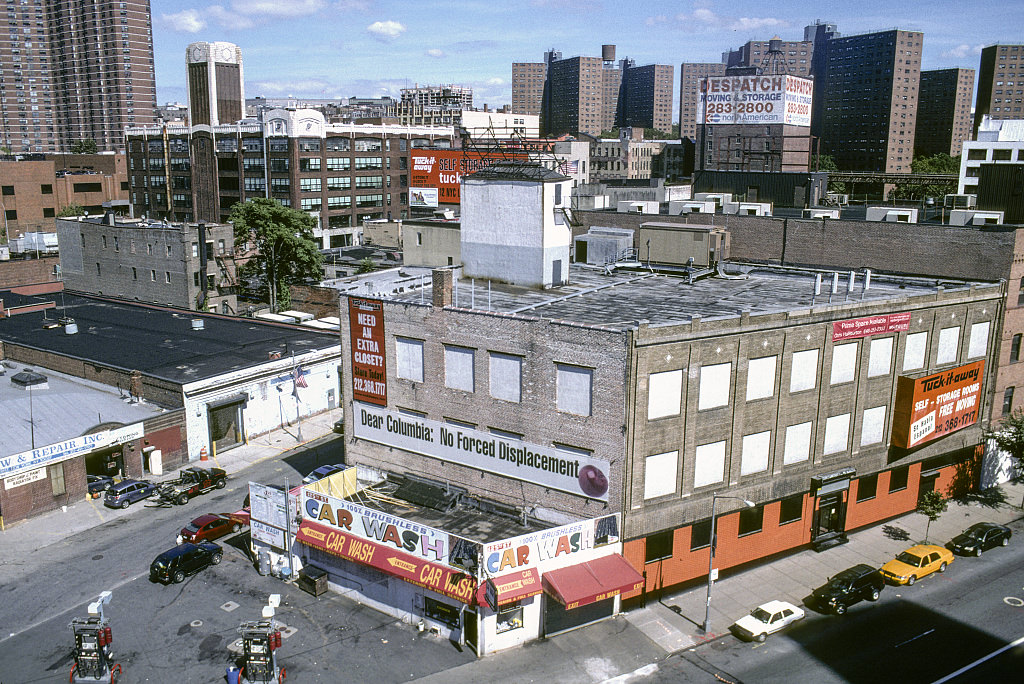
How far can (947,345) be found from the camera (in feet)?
148

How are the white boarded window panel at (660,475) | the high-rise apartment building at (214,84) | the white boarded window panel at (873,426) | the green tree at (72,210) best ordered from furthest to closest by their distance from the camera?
the green tree at (72,210), the high-rise apartment building at (214,84), the white boarded window panel at (873,426), the white boarded window panel at (660,475)

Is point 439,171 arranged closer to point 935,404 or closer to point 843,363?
point 843,363

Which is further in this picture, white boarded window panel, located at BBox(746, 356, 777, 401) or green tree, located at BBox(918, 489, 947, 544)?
green tree, located at BBox(918, 489, 947, 544)

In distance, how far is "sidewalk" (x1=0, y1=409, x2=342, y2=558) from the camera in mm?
42750

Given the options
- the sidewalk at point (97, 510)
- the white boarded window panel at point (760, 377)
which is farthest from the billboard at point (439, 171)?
the white boarded window panel at point (760, 377)

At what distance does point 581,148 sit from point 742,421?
158193 mm

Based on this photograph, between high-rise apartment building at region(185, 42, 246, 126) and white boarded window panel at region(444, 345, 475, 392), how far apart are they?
355ft

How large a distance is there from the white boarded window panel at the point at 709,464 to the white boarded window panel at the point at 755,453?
1318 mm

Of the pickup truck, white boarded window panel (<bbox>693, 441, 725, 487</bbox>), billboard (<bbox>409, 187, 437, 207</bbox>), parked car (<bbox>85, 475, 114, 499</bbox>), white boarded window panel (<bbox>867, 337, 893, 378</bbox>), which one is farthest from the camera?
billboard (<bbox>409, 187, 437, 207</bbox>)

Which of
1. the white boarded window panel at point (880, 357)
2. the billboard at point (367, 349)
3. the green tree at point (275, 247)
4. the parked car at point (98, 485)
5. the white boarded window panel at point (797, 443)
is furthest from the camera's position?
the green tree at point (275, 247)

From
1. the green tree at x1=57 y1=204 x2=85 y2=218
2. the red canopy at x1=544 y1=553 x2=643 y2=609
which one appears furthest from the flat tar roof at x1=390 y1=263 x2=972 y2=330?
the green tree at x1=57 y1=204 x2=85 y2=218

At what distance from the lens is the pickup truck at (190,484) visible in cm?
4738

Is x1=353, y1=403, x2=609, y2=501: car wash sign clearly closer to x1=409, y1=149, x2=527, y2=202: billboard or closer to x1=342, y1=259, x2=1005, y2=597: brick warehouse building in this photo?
x1=342, y1=259, x2=1005, y2=597: brick warehouse building

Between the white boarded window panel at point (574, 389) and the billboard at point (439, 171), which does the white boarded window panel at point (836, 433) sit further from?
the billboard at point (439, 171)
